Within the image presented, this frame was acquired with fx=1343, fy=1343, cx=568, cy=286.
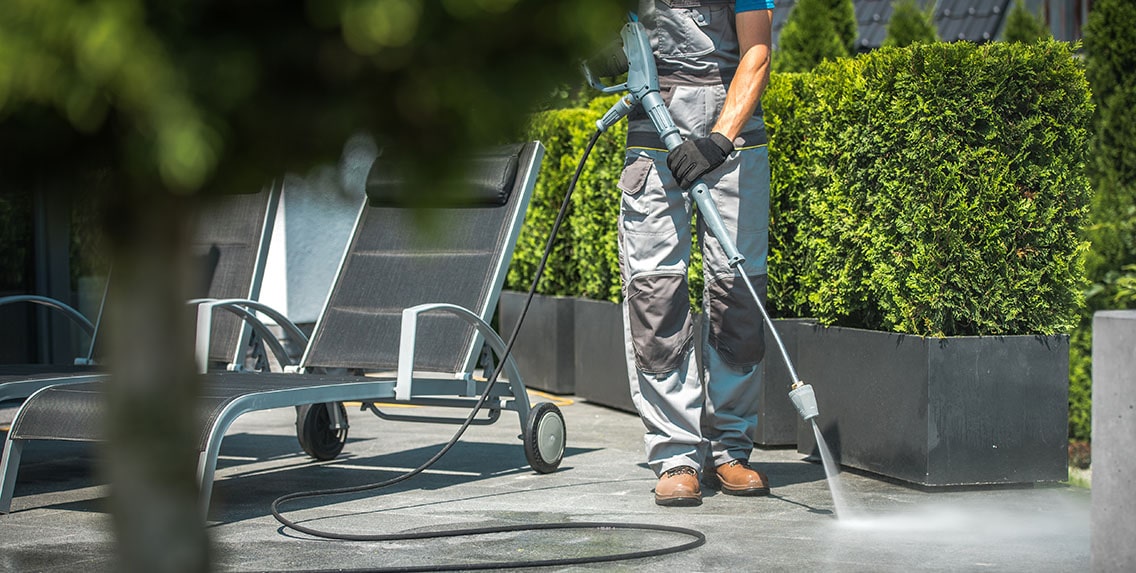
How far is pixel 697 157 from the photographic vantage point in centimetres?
418

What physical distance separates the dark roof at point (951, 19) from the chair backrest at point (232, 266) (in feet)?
26.6

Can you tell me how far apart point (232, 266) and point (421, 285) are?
1260mm

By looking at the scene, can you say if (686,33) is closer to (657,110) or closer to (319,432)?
(657,110)

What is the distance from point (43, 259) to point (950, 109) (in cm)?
507

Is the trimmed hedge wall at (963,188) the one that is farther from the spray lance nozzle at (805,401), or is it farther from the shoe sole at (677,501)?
the shoe sole at (677,501)

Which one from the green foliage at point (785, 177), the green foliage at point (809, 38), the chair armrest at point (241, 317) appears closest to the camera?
the chair armrest at point (241, 317)

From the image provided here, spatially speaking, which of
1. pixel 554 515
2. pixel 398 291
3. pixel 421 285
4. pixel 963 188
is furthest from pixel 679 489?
pixel 398 291

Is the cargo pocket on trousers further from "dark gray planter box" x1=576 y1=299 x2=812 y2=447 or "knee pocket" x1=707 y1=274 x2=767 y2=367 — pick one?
"dark gray planter box" x1=576 y1=299 x2=812 y2=447

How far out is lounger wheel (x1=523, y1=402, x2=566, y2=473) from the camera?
4957mm

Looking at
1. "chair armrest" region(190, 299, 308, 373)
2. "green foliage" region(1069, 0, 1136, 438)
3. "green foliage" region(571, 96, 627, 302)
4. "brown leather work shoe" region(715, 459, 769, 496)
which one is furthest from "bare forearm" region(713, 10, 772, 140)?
"green foliage" region(1069, 0, 1136, 438)

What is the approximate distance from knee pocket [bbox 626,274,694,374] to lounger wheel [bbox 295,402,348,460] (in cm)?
153

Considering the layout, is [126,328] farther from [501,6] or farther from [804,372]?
[804,372]

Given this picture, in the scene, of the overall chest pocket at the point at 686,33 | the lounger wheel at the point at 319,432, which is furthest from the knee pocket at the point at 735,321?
the lounger wheel at the point at 319,432

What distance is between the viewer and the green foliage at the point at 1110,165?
360 inches
